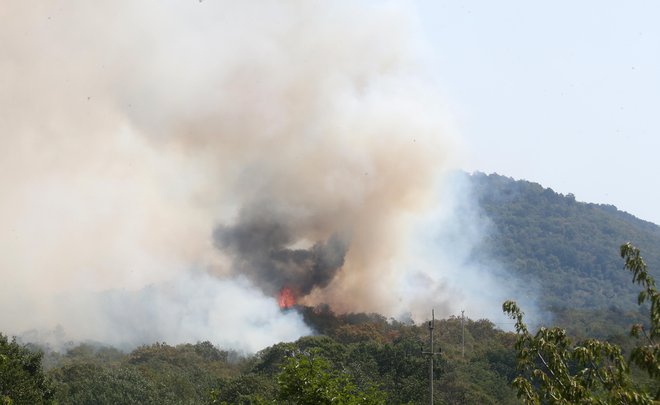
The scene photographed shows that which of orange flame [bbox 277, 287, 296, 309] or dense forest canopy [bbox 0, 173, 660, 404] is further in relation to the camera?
orange flame [bbox 277, 287, 296, 309]

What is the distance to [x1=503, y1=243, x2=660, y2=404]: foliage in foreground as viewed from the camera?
11688 millimetres

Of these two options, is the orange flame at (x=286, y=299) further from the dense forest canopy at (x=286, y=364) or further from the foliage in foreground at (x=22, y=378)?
the foliage in foreground at (x=22, y=378)

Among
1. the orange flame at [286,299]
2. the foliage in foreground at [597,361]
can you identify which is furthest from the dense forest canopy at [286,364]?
the foliage in foreground at [597,361]

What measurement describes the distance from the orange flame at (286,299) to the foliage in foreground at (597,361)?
90683mm

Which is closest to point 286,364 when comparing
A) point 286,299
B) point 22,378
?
point 22,378

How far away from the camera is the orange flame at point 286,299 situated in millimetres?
103438

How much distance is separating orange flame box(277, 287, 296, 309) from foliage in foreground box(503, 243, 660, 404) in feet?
298

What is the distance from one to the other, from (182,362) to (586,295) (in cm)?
14109

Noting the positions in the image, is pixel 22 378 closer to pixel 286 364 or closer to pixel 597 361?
pixel 286 364

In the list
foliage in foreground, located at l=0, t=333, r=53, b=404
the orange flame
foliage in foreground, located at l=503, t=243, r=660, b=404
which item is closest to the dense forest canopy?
foliage in foreground, located at l=0, t=333, r=53, b=404

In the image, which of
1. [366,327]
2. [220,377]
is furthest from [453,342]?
[220,377]

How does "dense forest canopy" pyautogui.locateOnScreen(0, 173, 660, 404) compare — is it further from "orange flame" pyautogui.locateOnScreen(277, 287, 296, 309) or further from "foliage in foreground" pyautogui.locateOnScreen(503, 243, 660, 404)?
"foliage in foreground" pyautogui.locateOnScreen(503, 243, 660, 404)

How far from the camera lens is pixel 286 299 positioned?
104m

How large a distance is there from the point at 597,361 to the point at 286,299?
92.8 meters
